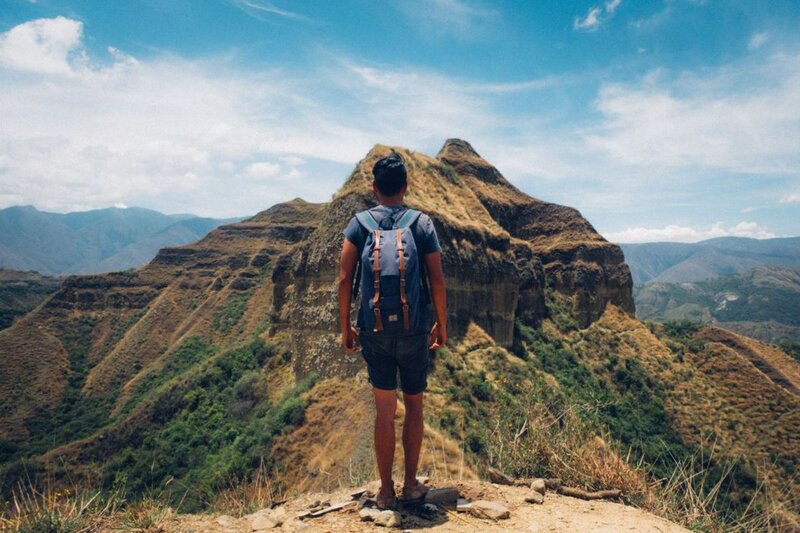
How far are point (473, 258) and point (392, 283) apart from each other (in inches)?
889

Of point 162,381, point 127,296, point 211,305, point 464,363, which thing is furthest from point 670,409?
point 127,296

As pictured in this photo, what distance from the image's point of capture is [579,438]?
493cm

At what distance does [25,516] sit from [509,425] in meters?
4.51

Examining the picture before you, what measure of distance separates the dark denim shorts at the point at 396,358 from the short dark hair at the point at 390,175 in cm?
128

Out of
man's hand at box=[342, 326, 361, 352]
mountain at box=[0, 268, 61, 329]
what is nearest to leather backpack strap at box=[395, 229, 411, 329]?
man's hand at box=[342, 326, 361, 352]

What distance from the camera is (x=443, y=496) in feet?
13.2

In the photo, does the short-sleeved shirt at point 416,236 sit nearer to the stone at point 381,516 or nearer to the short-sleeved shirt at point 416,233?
the short-sleeved shirt at point 416,233

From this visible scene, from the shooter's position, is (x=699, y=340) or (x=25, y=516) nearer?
(x=25, y=516)

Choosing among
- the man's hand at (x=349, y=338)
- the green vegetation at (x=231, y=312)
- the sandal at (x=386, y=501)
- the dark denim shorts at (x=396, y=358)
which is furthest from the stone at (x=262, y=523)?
→ the green vegetation at (x=231, y=312)

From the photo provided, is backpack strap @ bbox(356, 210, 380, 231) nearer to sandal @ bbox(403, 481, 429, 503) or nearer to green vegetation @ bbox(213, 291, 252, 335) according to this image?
sandal @ bbox(403, 481, 429, 503)

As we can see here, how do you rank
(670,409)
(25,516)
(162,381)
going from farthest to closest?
(162,381) < (670,409) < (25,516)

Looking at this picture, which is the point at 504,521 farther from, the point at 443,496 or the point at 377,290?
the point at 377,290

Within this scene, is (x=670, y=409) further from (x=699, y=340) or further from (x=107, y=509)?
(x=107, y=509)

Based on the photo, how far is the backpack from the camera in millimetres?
3682
